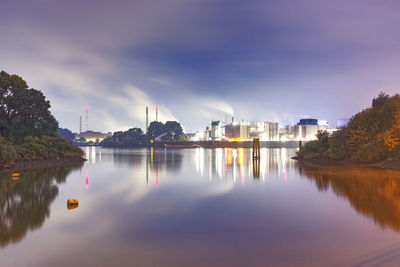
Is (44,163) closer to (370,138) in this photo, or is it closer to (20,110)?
(20,110)

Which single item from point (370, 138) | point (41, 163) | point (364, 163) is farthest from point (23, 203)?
point (370, 138)

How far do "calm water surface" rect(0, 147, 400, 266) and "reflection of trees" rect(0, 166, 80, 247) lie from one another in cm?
5

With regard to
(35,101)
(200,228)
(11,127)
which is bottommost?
(200,228)

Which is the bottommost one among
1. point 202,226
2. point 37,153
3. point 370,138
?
point 202,226

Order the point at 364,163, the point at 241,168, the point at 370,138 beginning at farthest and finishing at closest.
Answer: the point at 241,168
the point at 370,138
the point at 364,163

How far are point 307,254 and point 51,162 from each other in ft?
142

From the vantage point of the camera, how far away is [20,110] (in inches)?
2023

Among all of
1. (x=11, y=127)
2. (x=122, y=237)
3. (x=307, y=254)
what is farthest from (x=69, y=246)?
(x=11, y=127)

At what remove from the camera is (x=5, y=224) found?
15.4m

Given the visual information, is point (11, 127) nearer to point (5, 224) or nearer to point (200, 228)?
point (5, 224)

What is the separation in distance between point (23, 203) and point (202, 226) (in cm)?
1216

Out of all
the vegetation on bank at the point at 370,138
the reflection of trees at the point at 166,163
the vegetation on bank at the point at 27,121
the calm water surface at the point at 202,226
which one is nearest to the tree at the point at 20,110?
the vegetation on bank at the point at 27,121

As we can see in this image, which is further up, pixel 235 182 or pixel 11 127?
pixel 11 127

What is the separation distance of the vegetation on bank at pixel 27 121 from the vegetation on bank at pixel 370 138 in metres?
43.2
